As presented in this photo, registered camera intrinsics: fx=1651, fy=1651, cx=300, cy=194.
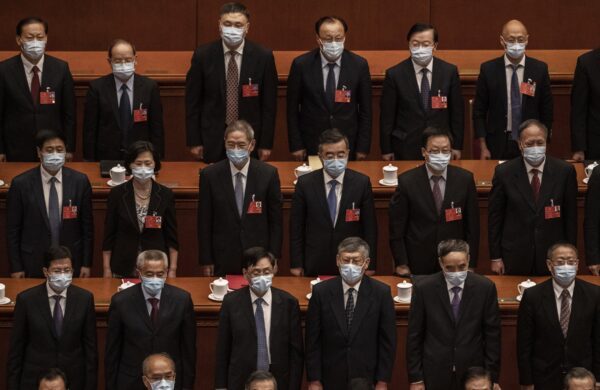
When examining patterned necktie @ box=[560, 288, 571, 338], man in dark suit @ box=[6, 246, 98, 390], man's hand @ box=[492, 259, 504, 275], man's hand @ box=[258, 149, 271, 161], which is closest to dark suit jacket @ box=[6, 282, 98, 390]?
man in dark suit @ box=[6, 246, 98, 390]

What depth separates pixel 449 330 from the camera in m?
7.41

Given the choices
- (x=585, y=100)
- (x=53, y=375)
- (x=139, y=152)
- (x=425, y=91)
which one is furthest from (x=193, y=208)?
(x=585, y=100)

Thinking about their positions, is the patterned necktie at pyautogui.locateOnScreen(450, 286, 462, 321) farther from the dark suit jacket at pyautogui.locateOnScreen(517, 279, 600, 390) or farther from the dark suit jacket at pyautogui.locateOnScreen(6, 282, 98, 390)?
the dark suit jacket at pyautogui.locateOnScreen(6, 282, 98, 390)

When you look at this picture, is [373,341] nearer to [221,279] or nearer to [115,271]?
[221,279]

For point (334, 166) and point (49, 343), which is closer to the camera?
point (49, 343)

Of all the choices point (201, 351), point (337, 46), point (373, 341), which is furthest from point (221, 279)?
point (337, 46)

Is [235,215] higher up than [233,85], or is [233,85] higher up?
[233,85]

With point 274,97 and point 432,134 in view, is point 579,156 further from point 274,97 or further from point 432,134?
point 274,97

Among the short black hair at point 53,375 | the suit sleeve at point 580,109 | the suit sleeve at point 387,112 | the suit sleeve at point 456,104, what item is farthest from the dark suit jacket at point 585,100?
the short black hair at point 53,375

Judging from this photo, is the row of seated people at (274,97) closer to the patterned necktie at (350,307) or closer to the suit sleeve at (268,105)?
the suit sleeve at (268,105)

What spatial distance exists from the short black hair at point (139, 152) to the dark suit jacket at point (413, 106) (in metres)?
1.40

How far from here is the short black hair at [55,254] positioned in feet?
24.5

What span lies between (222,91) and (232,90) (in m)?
0.06

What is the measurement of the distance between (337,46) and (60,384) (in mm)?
2636
